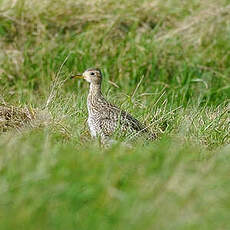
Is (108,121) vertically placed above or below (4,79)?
above

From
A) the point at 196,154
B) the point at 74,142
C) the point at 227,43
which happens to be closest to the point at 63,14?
the point at 227,43

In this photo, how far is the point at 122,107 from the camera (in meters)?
7.50

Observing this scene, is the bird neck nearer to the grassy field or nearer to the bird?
the bird

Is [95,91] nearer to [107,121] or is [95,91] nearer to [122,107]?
[122,107]

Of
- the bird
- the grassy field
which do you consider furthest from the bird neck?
the grassy field

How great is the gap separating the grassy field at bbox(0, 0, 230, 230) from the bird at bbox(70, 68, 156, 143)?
11 cm

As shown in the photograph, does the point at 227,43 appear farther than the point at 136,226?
Yes

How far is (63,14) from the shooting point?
10.4 metres

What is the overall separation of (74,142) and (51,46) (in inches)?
164

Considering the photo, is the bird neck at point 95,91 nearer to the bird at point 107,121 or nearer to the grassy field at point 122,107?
the bird at point 107,121

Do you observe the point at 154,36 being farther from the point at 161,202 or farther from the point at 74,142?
the point at 161,202

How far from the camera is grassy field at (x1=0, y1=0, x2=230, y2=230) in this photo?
4.31 metres

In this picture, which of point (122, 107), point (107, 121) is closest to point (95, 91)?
point (122, 107)

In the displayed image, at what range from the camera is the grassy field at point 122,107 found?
4.31 metres
